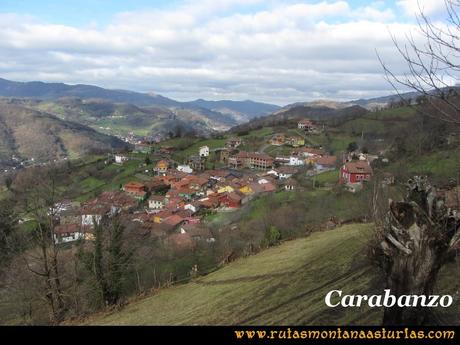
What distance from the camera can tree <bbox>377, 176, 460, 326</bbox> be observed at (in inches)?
228

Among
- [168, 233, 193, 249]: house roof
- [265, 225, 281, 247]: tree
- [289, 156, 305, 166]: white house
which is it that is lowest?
[168, 233, 193, 249]: house roof

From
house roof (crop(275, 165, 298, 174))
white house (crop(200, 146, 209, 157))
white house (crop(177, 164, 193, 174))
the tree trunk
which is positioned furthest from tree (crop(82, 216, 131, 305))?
white house (crop(200, 146, 209, 157))

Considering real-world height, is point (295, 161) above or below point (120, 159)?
above

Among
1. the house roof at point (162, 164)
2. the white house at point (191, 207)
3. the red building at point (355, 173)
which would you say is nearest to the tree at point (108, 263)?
the red building at point (355, 173)

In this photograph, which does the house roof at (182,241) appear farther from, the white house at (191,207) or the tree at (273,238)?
the white house at (191,207)

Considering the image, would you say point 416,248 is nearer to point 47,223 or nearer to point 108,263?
point 47,223

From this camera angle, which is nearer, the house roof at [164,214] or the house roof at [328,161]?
the house roof at [164,214]

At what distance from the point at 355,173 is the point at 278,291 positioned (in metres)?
36.6

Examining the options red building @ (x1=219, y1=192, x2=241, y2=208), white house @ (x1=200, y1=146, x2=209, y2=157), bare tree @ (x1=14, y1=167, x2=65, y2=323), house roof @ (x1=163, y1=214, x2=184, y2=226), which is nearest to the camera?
bare tree @ (x1=14, y1=167, x2=65, y2=323)

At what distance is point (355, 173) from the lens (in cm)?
4503

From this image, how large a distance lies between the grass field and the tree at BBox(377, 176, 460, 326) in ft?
5.09

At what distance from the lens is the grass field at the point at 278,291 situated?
864cm

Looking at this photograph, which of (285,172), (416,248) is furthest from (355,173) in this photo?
(416,248)

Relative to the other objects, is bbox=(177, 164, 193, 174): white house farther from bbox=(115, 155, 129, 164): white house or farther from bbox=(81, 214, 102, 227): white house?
bbox=(81, 214, 102, 227): white house
